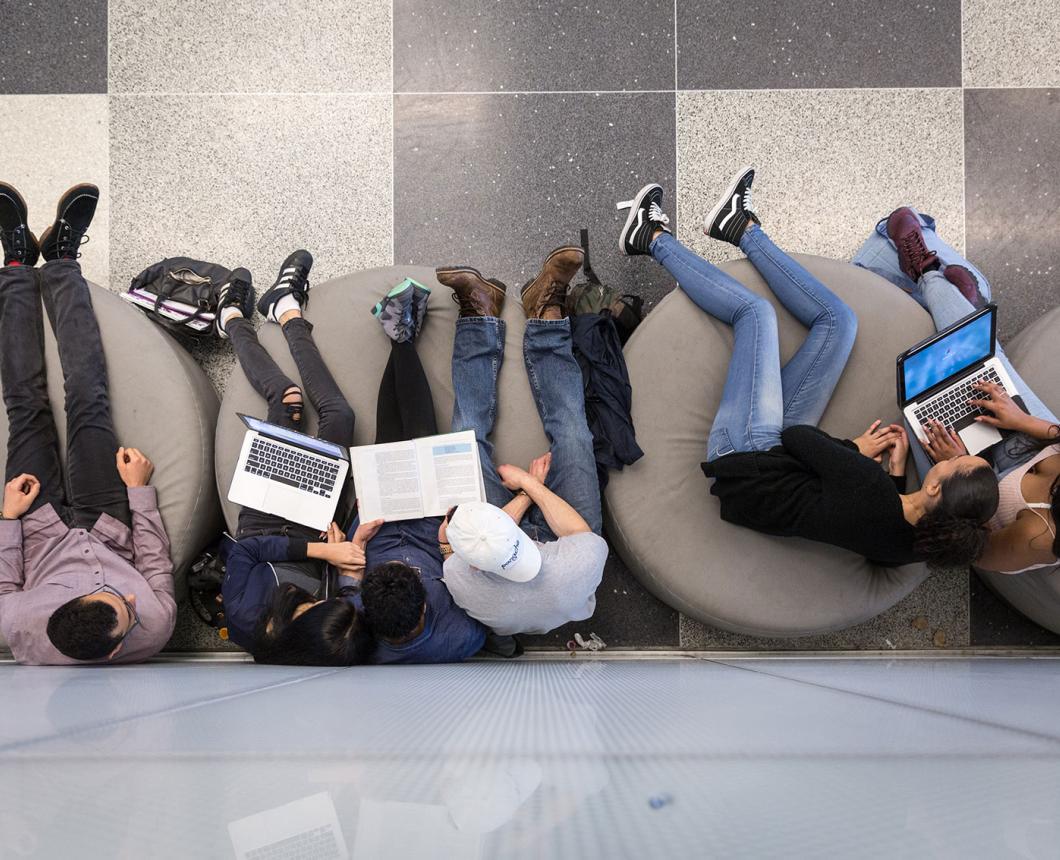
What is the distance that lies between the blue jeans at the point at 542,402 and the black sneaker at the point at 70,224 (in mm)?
1349

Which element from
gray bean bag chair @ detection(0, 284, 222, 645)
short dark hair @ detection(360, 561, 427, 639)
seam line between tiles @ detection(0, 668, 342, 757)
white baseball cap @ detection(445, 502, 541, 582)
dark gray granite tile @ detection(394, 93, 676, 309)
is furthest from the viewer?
dark gray granite tile @ detection(394, 93, 676, 309)

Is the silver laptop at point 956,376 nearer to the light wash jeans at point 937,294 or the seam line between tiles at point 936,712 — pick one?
the light wash jeans at point 937,294

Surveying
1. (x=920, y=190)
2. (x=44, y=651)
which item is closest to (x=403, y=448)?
(x=44, y=651)

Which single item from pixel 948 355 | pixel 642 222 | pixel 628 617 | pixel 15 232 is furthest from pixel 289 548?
pixel 948 355

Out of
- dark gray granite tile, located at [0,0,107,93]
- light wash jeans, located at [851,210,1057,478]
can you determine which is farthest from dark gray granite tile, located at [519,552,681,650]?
dark gray granite tile, located at [0,0,107,93]

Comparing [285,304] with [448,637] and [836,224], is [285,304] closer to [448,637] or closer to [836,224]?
[448,637]

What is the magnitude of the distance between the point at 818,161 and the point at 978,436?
3.94 ft

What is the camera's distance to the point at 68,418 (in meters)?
1.99

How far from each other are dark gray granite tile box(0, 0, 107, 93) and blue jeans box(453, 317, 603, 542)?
184cm

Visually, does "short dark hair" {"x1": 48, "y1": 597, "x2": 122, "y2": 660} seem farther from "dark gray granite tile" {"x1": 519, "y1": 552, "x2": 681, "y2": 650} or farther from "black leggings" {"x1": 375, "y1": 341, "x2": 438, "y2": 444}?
"dark gray granite tile" {"x1": 519, "y1": 552, "x2": 681, "y2": 650}

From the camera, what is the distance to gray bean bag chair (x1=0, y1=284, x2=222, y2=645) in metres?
2.03

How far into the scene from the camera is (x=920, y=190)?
2516mm

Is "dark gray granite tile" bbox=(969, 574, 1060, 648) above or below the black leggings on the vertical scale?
below

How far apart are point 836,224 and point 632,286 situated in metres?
0.80
